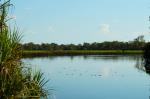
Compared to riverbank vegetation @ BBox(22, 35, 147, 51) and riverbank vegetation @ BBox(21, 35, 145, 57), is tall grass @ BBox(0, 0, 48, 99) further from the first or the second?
riverbank vegetation @ BBox(22, 35, 147, 51)

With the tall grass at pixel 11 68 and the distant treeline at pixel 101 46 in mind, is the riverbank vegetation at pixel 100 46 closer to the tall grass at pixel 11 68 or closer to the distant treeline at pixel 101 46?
the distant treeline at pixel 101 46

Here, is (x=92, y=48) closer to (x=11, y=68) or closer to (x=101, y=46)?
(x=101, y=46)

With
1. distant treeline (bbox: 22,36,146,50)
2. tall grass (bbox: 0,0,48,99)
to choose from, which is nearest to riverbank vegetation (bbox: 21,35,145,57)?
distant treeline (bbox: 22,36,146,50)

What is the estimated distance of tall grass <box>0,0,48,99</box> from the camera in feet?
18.9

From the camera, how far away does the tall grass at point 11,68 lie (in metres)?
Result: 5.77

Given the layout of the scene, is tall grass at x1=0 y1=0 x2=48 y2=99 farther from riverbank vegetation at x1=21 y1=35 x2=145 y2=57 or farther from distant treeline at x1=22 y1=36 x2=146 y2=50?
distant treeline at x1=22 y1=36 x2=146 y2=50

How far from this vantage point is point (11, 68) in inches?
234

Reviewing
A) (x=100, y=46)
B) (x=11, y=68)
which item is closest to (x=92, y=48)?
(x=100, y=46)

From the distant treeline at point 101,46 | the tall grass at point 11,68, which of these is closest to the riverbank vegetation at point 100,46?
the distant treeline at point 101,46

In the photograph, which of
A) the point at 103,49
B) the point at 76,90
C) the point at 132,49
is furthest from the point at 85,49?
the point at 76,90

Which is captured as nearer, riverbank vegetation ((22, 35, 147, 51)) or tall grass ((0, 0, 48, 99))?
tall grass ((0, 0, 48, 99))

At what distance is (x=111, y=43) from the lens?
119 m

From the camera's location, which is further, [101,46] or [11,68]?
[101,46]

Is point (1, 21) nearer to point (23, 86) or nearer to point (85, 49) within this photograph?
point (23, 86)
